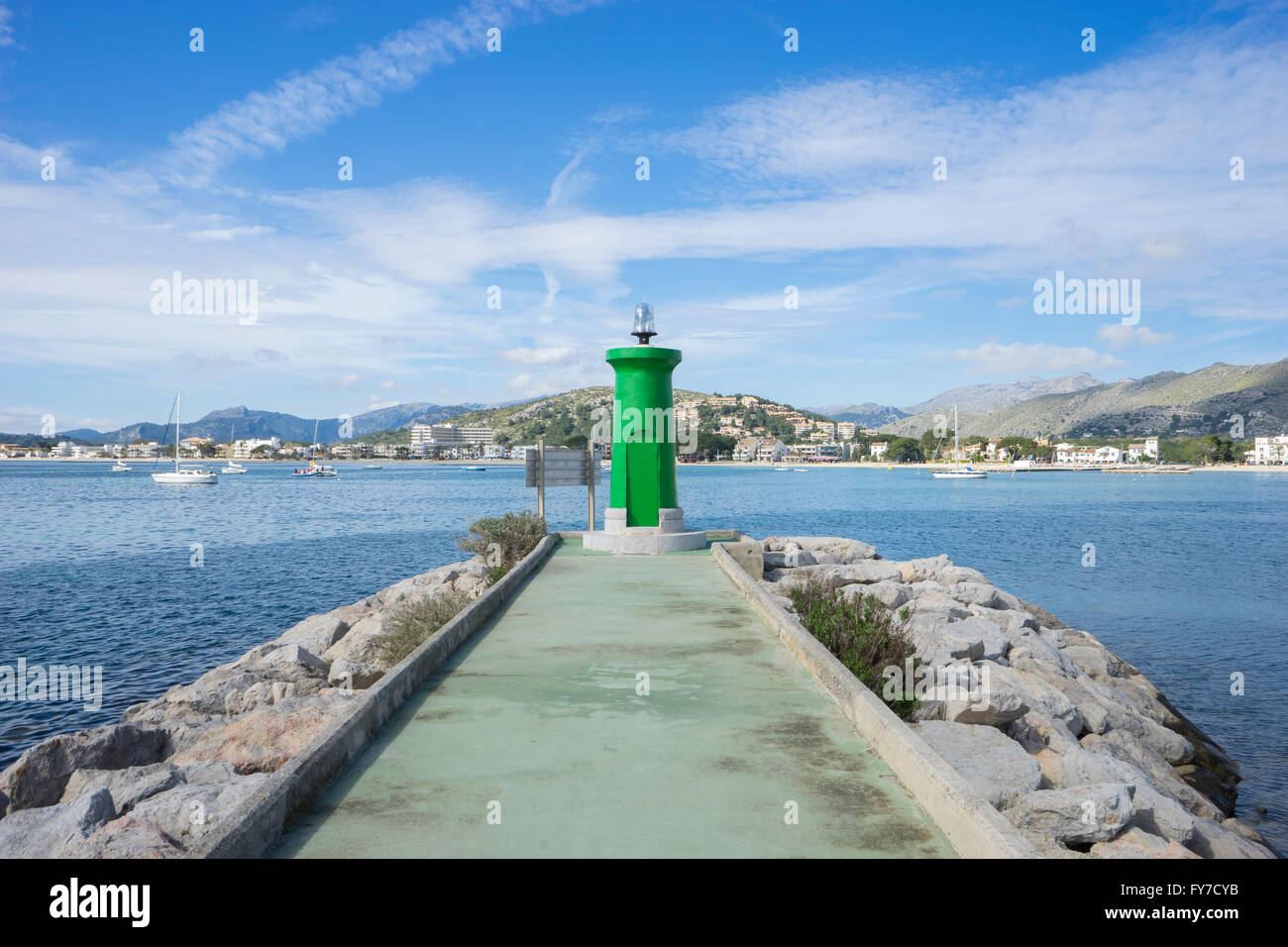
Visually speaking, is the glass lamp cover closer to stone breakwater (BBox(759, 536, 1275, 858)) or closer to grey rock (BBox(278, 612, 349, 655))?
stone breakwater (BBox(759, 536, 1275, 858))

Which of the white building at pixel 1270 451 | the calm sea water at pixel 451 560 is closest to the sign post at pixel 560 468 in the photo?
the calm sea water at pixel 451 560

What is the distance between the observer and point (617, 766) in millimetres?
4824

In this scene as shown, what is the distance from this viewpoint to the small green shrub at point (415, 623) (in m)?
10.1

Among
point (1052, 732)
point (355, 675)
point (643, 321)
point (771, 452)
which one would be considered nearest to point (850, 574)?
Answer: point (643, 321)

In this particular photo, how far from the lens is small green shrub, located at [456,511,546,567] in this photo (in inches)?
587

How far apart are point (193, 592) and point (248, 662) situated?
542 inches

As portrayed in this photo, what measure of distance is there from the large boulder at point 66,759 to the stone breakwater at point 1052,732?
21.6ft

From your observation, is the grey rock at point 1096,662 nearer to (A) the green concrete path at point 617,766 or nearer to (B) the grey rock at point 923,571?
(B) the grey rock at point 923,571

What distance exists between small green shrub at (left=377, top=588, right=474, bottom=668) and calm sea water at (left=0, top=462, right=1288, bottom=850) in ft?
16.7

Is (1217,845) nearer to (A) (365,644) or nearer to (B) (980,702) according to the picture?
(B) (980,702)

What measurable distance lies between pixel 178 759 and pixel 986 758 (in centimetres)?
606

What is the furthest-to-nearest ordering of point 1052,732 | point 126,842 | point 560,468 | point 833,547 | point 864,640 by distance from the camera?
point 833,547 → point 560,468 → point 1052,732 → point 864,640 → point 126,842
